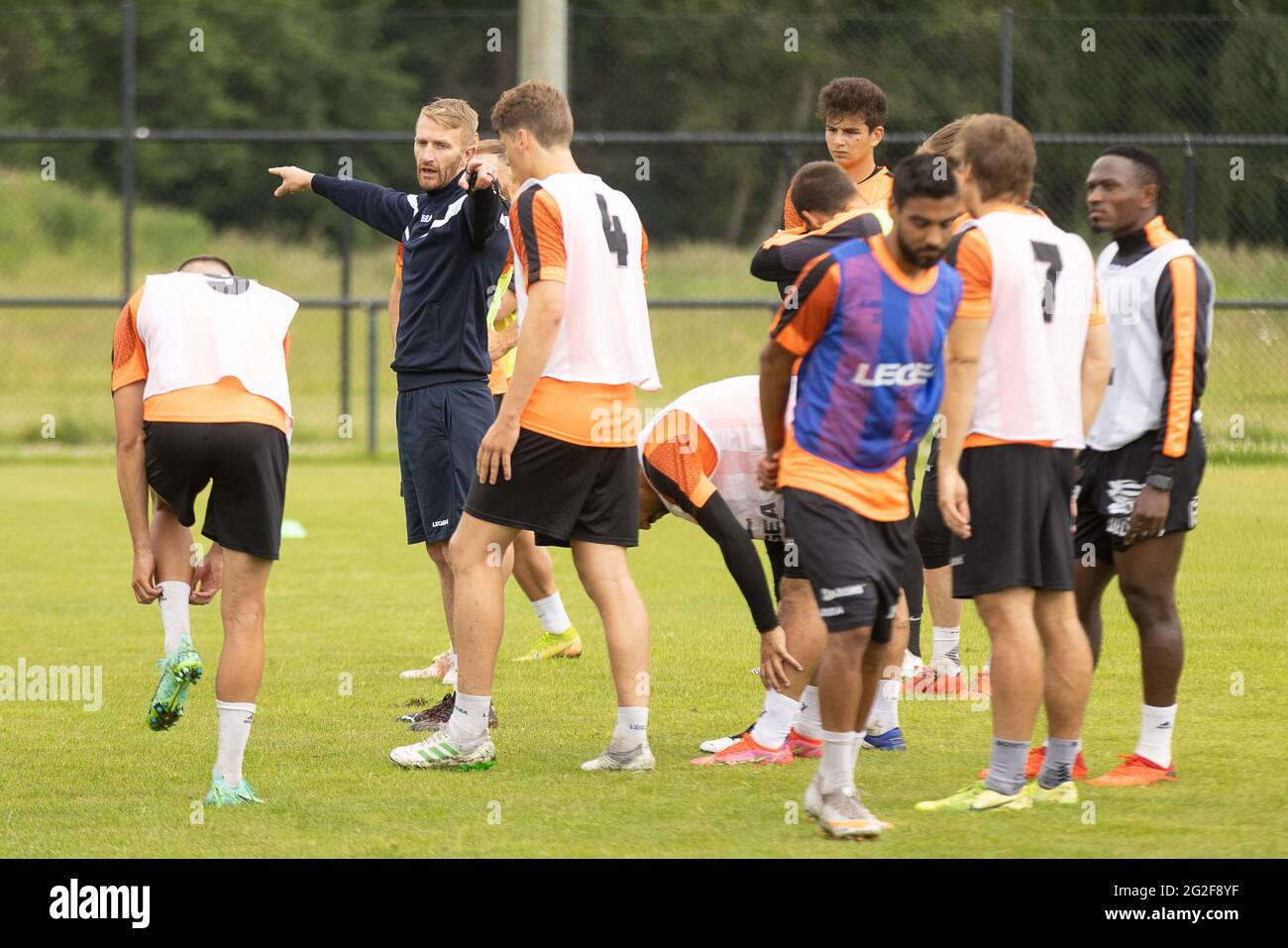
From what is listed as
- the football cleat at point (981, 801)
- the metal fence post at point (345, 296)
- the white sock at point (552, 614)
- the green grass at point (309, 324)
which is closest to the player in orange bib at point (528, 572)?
the white sock at point (552, 614)

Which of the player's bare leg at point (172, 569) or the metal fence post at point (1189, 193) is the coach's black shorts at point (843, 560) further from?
the metal fence post at point (1189, 193)

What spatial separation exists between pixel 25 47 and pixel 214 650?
2241cm

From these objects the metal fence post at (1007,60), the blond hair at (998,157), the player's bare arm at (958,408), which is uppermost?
the metal fence post at (1007,60)

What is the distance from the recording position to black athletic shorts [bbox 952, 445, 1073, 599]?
4.96 meters

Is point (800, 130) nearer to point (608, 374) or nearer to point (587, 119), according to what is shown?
point (587, 119)

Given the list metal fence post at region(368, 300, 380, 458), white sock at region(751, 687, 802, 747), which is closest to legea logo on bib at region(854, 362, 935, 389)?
white sock at region(751, 687, 802, 747)

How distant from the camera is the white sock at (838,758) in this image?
479 cm

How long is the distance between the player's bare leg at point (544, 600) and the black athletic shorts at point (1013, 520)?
2975 mm

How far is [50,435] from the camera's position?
675 inches

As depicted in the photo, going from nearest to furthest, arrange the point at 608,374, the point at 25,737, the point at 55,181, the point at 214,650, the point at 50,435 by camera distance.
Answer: the point at 608,374 → the point at 25,737 → the point at 214,650 → the point at 50,435 → the point at 55,181

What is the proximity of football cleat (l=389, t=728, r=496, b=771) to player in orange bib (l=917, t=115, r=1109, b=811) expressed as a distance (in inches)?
58.5

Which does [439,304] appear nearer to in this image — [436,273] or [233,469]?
[436,273]

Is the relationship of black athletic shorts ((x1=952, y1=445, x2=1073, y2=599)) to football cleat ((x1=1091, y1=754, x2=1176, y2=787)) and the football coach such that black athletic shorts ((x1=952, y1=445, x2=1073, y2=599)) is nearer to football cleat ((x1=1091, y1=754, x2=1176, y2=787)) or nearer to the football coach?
football cleat ((x1=1091, y1=754, x2=1176, y2=787))
